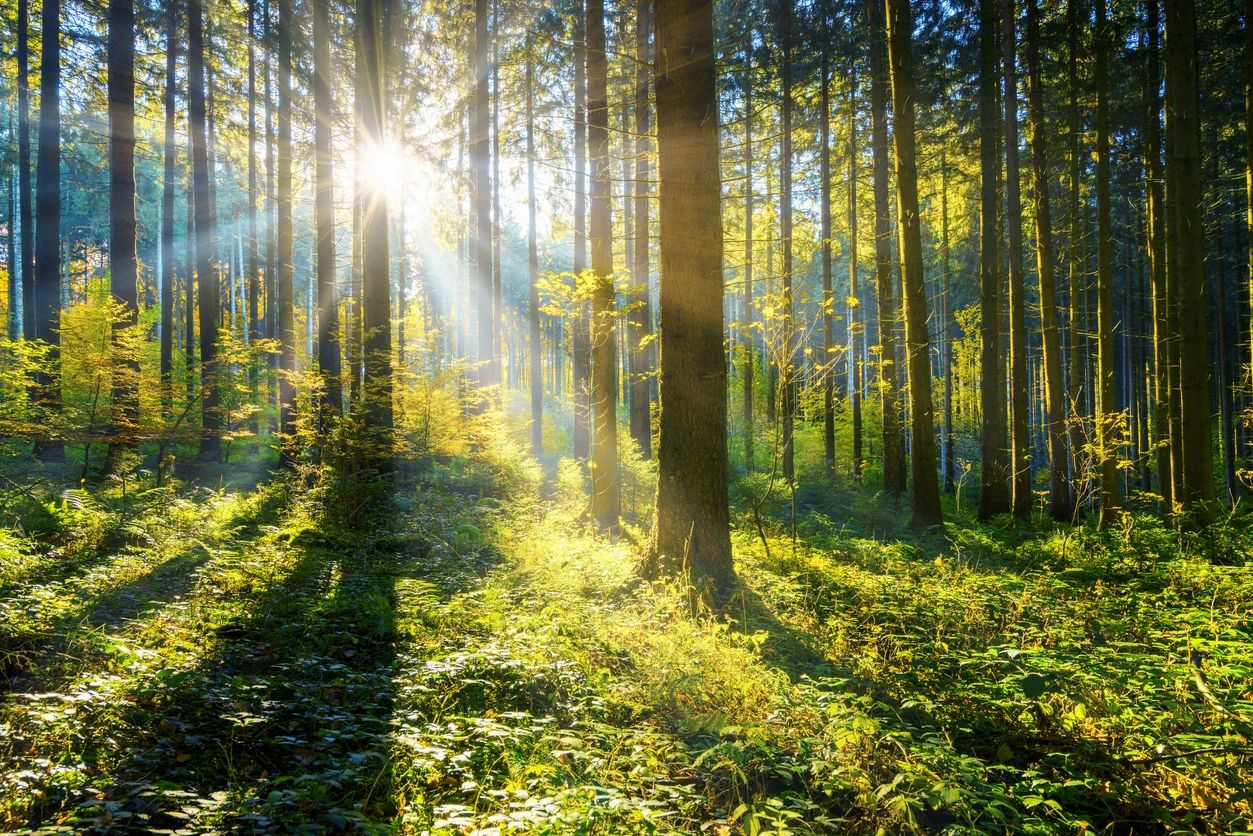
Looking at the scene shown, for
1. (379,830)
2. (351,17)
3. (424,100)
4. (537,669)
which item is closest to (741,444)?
(424,100)

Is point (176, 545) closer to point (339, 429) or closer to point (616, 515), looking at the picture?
point (339, 429)

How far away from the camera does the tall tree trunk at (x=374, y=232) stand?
10.1m

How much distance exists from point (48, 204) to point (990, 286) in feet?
62.9

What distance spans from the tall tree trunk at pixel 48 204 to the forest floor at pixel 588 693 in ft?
24.6

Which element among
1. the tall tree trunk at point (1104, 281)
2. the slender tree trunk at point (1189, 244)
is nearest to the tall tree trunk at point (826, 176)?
the tall tree trunk at point (1104, 281)

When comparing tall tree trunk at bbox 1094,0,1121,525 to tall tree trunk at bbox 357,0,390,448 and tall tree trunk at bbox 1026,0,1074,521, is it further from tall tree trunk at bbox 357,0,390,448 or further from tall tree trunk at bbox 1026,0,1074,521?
tall tree trunk at bbox 357,0,390,448

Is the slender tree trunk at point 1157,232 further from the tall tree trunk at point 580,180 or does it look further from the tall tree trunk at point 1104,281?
the tall tree trunk at point 580,180

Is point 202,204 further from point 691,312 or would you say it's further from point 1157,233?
point 1157,233

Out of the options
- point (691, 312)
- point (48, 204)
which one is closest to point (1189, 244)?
point (691, 312)

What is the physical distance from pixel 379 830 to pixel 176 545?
5.84 meters

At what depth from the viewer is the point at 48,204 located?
39.8ft

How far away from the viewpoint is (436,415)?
12391mm

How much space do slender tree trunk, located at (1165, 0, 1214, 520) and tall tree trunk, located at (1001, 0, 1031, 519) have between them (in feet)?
9.95

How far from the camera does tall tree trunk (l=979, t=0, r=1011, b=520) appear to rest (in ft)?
36.0
